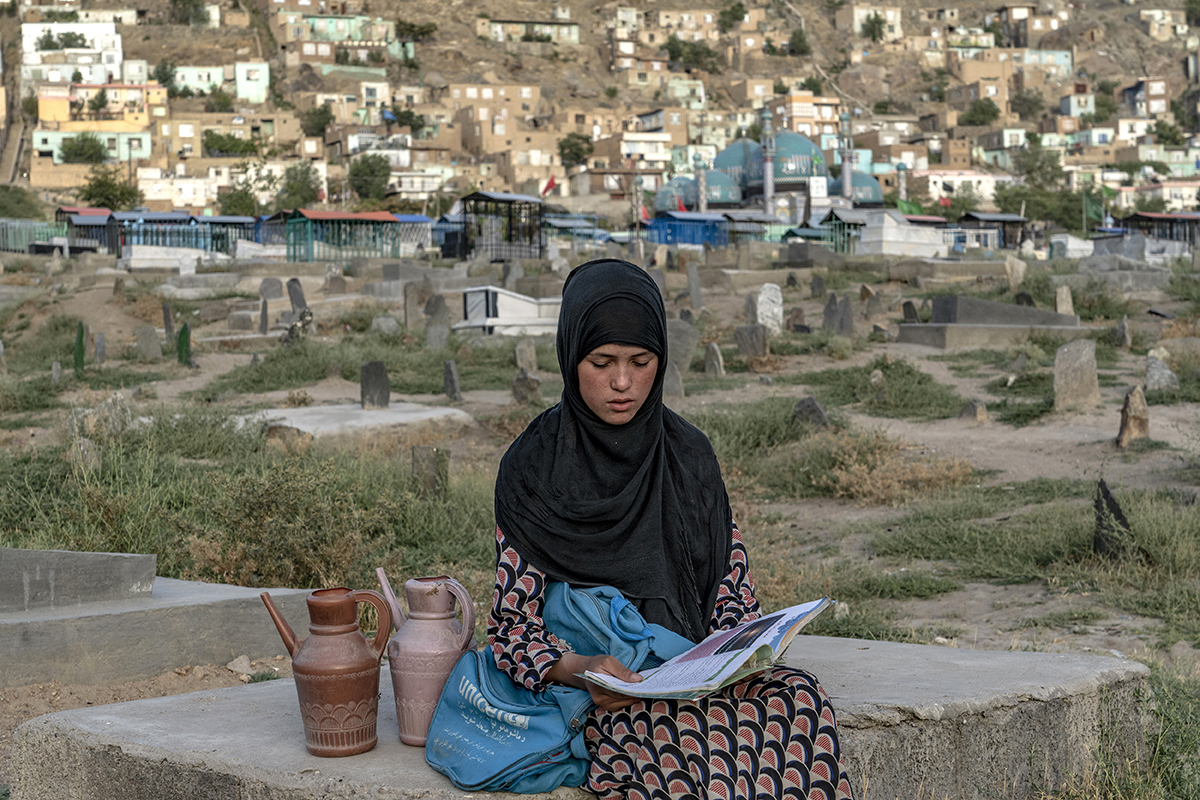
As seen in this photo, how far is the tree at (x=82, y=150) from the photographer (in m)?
78.7

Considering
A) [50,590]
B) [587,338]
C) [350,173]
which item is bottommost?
[50,590]

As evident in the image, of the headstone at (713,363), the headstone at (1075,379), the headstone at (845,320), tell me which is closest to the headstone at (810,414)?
the headstone at (1075,379)

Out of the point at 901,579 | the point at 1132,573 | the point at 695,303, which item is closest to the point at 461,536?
the point at 901,579

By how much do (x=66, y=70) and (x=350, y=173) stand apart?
1461 inches

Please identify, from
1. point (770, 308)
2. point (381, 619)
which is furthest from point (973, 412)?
point (381, 619)

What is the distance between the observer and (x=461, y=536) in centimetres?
689

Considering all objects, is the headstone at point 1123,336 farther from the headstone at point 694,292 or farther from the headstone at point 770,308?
the headstone at point 694,292

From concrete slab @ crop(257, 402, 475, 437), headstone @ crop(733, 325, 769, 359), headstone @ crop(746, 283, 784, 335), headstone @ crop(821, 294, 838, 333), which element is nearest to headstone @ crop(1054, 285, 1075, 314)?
headstone @ crop(821, 294, 838, 333)

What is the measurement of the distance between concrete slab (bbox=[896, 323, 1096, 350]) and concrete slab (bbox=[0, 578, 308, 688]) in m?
13.5

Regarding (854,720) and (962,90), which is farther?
(962,90)

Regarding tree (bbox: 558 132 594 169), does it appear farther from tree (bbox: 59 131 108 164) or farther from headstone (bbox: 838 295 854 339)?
headstone (bbox: 838 295 854 339)

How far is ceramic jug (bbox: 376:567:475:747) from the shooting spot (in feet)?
9.00

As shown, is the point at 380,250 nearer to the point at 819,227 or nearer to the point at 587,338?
the point at 819,227

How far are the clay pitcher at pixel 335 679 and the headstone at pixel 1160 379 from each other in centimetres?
1095
